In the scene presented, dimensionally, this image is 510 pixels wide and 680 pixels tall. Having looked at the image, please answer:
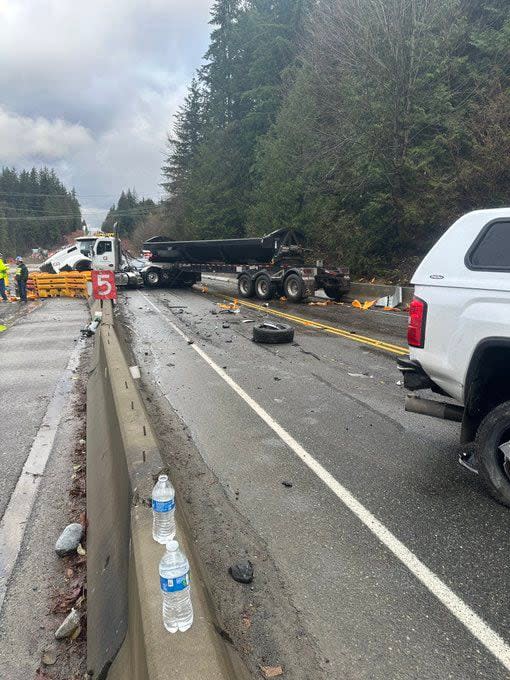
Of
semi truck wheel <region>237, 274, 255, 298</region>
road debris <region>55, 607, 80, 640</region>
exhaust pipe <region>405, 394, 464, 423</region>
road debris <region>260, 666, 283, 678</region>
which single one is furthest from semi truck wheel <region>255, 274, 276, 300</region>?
road debris <region>260, 666, 283, 678</region>

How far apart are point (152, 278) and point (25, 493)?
77.7 feet

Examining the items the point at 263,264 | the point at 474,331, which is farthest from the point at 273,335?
the point at 263,264

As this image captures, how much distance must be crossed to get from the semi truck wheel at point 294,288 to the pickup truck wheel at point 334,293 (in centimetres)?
145

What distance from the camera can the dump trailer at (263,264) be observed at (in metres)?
19.0

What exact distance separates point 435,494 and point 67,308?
17.2m

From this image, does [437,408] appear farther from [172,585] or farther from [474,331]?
[172,585]

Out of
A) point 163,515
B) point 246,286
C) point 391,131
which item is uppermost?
point 391,131

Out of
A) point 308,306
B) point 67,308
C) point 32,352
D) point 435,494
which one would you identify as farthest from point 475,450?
point 67,308

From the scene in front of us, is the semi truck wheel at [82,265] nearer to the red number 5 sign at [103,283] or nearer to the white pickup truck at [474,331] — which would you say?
the red number 5 sign at [103,283]

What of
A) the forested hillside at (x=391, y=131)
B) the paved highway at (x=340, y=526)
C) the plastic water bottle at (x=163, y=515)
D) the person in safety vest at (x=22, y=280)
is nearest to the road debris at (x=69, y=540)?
the paved highway at (x=340, y=526)

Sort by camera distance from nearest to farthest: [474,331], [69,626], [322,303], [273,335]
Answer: [69,626] → [474,331] → [273,335] → [322,303]

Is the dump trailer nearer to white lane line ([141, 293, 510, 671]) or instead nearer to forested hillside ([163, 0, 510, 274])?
forested hillside ([163, 0, 510, 274])

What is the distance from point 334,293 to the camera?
19.9m

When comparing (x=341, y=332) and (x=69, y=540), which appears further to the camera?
(x=341, y=332)
